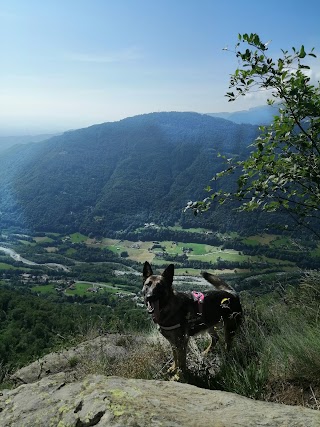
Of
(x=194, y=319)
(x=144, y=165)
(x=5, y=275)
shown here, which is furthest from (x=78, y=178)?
(x=194, y=319)

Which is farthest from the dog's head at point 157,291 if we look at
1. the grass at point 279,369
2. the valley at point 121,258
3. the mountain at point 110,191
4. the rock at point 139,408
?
the mountain at point 110,191

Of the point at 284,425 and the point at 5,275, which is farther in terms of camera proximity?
the point at 5,275

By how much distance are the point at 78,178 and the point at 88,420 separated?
193460 mm

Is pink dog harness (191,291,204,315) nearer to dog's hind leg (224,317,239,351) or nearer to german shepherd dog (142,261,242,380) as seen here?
german shepherd dog (142,261,242,380)

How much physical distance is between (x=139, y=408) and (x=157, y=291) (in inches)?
68.0

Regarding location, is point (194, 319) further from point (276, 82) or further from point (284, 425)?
point (276, 82)

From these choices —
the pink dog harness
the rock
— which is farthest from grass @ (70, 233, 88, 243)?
the rock

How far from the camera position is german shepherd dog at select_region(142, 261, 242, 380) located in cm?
375

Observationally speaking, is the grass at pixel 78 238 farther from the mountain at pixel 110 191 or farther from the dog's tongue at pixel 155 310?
the dog's tongue at pixel 155 310

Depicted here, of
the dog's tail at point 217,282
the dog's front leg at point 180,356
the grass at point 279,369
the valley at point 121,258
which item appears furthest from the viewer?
the valley at point 121,258

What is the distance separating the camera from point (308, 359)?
2.95 metres

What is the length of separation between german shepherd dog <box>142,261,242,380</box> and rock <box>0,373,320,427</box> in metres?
1.19

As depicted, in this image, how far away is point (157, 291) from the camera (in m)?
3.75

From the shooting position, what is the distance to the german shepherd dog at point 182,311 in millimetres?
3746
